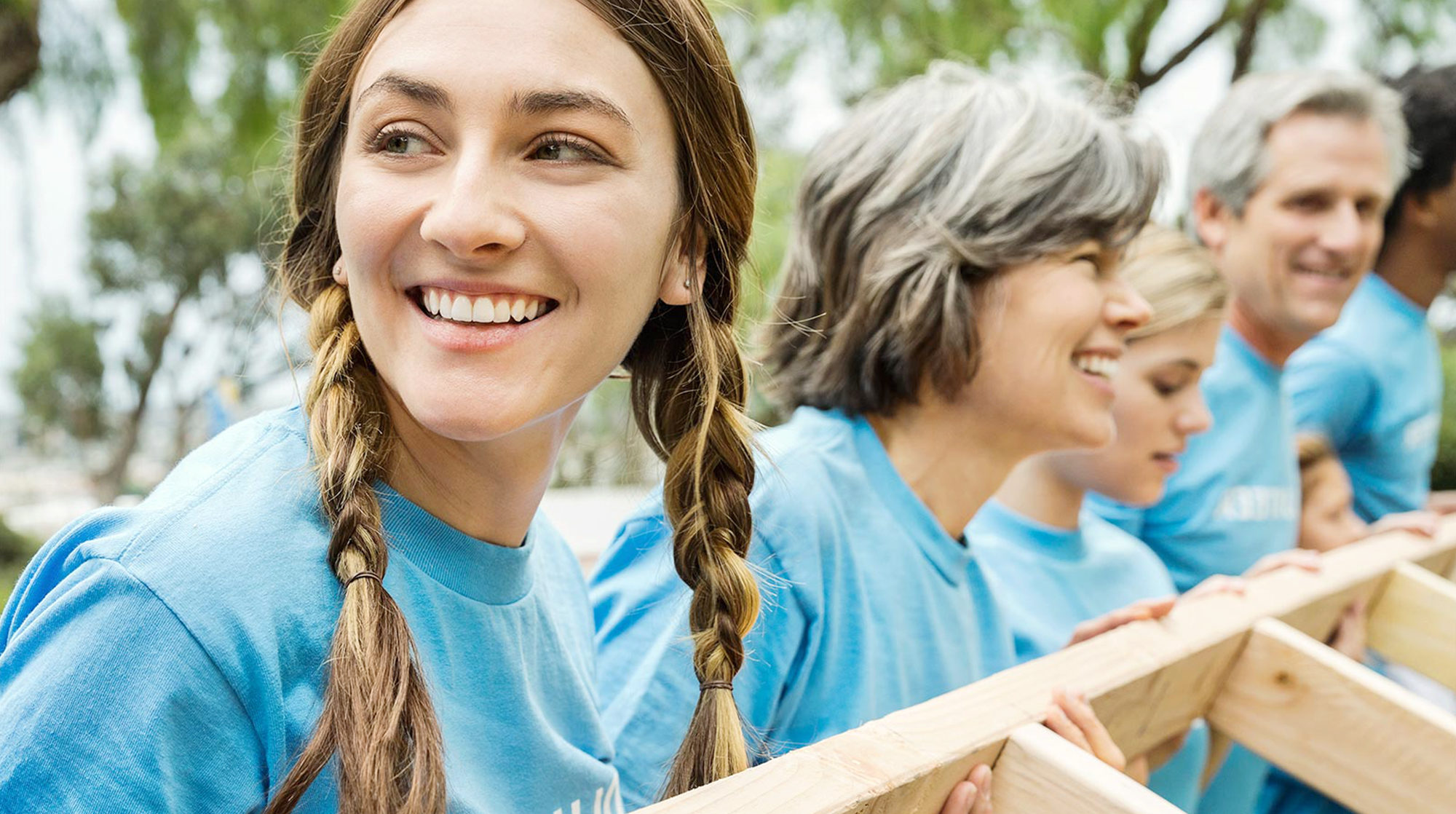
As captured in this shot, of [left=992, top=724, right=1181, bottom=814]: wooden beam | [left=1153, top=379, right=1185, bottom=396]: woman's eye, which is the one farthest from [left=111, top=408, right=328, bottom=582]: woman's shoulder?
[left=1153, top=379, right=1185, bottom=396]: woman's eye

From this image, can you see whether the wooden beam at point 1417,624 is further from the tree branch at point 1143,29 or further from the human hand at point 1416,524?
the tree branch at point 1143,29

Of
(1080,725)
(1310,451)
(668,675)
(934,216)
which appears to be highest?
(934,216)

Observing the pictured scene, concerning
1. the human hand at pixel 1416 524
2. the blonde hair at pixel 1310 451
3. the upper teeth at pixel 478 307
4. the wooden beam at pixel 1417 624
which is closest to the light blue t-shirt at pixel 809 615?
the upper teeth at pixel 478 307

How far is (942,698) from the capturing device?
4.34ft

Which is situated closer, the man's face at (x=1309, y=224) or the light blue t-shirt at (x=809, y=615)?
the light blue t-shirt at (x=809, y=615)

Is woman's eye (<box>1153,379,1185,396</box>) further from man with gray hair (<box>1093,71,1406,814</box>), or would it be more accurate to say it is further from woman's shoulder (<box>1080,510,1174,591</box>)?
man with gray hair (<box>1093,71,1406,814</box>)

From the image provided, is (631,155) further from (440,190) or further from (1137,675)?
(1137,675)

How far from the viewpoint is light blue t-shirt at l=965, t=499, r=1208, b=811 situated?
2.09 m

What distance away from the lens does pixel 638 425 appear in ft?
5.28

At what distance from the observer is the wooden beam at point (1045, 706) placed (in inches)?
41.8

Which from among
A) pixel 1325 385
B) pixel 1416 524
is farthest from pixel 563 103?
pixel 1325 385

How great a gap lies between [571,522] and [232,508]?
18.3ft

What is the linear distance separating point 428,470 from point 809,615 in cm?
66

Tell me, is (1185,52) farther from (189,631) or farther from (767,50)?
(189,631)
